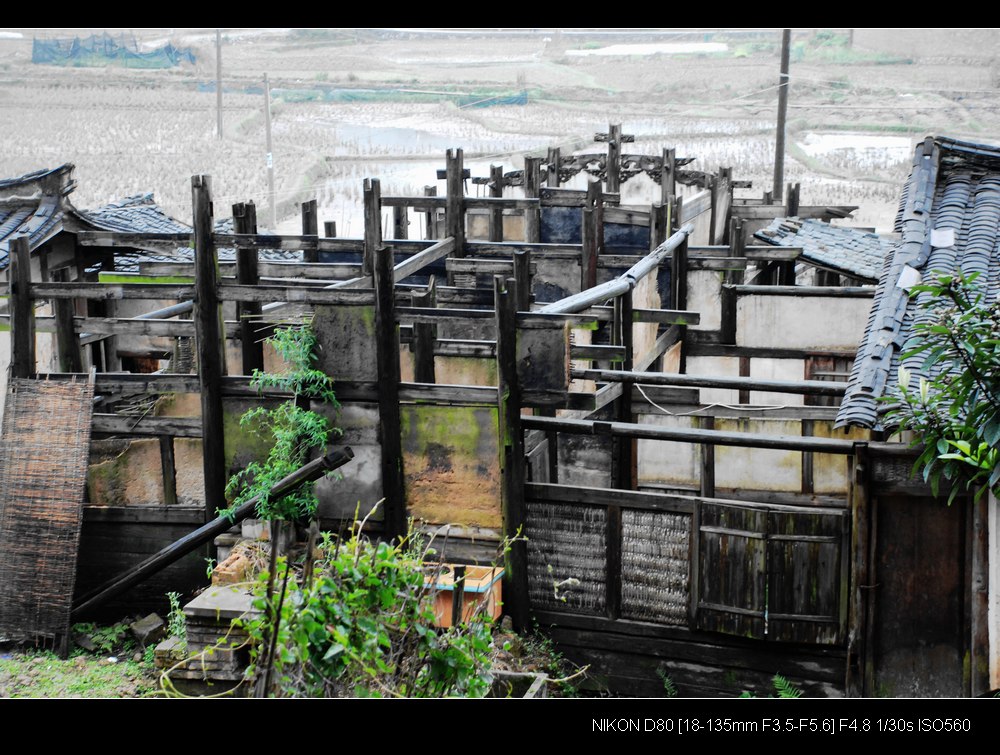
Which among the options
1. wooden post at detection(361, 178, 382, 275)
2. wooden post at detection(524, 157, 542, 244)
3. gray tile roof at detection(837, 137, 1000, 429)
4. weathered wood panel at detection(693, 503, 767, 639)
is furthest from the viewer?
wooden post at detection(524, 157, 542, 244)

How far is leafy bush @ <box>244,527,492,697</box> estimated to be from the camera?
13.4ft

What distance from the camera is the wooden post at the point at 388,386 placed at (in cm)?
881

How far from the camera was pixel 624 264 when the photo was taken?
1395 centimetres

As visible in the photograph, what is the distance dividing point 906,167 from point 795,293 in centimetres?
2138

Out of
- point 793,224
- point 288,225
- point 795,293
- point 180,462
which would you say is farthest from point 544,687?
point 288,225

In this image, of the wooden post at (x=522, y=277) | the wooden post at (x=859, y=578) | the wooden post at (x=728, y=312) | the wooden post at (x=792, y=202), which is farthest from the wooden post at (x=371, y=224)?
the wooden post at (x=792, y=202)

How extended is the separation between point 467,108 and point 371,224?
31612mm

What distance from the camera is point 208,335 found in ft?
30.9

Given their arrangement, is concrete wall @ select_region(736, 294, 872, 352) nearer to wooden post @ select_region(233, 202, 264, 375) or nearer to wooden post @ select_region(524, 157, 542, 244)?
wooden post @ select_region(524, 157, 542, 244)

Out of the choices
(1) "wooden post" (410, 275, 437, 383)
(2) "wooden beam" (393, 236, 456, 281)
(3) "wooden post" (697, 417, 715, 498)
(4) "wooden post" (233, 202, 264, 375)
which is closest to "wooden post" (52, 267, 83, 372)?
(4) "wooden post" (233, 202, 264, 375)

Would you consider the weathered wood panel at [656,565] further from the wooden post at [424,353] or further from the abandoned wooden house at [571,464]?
the wooden post at [424,353]

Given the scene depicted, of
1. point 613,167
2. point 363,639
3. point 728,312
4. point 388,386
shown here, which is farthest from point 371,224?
point 613,167

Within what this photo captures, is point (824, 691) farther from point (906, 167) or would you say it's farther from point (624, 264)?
point (906, 167)

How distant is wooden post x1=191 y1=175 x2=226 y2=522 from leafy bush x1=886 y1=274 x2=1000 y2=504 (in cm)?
566
